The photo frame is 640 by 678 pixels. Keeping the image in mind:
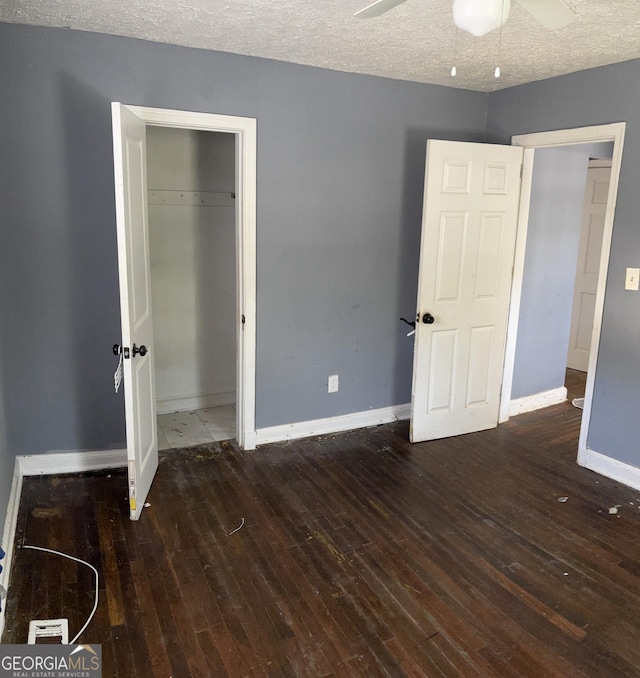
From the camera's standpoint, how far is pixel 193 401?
443cm

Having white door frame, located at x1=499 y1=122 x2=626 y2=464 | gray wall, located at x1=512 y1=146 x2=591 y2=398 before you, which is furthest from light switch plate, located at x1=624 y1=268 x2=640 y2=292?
gray wall, located at x1=512 y1=146 x2=591 y2=398

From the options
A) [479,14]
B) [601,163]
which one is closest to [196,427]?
[479,14]

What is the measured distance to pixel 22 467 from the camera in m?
3.17

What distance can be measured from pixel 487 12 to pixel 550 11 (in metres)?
0.29

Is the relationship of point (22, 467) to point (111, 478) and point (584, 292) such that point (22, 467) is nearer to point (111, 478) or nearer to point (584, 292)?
point (111, 478)

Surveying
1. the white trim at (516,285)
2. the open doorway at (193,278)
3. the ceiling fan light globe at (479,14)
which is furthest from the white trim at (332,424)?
the ceiling fan light globe at (479,14)

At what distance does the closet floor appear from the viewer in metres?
3.80

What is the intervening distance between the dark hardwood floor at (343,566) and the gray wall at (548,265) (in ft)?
3.27

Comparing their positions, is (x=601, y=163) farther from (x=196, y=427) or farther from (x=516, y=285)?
(x=196, y=427)

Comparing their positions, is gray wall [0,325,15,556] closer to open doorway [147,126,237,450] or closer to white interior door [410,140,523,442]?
open doorway [147,126,237,450]

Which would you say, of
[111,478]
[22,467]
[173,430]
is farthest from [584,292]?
[22,467]

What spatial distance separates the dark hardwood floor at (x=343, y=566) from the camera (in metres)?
2.04

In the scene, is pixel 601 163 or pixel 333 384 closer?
pixel 333 384

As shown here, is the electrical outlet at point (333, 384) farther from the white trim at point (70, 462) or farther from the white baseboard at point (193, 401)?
the white trim at point (70, 462)
